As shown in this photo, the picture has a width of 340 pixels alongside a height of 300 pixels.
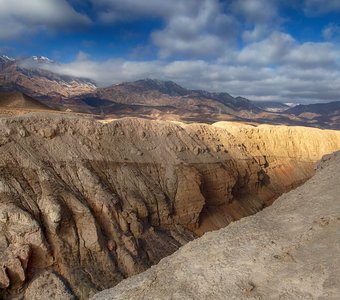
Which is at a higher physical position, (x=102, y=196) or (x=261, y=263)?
(x=261, y=263)

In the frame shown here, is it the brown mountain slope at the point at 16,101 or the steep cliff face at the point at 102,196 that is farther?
the brown mountain slope at the point at 16,101

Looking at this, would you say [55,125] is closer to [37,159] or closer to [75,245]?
[37,159]

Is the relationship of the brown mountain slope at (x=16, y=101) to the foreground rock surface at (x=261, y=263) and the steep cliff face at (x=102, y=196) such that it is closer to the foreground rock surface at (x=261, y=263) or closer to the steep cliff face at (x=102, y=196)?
the steep cliff face at (x=102, y=196)

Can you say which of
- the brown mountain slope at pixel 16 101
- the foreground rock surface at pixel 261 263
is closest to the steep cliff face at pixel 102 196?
the foreground rock surface at pixel 261 263

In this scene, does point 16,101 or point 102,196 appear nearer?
point 102,196

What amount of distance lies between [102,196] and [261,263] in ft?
55.8

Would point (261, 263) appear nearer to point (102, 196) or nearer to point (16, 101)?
point (102, 196)

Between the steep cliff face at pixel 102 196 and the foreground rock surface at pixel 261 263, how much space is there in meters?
11.1

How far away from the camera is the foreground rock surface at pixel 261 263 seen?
27.1ft

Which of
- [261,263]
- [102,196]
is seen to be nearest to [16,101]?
[102,196]

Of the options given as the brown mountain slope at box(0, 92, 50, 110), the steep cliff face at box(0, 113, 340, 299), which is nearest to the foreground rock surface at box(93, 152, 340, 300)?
the steep cliff face at box(0, 113, 340, 299)

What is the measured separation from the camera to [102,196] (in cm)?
2503

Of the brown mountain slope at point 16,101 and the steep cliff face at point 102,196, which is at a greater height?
the brown mountain slope at point 16,101

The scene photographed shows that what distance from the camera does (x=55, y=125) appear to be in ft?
90.4
